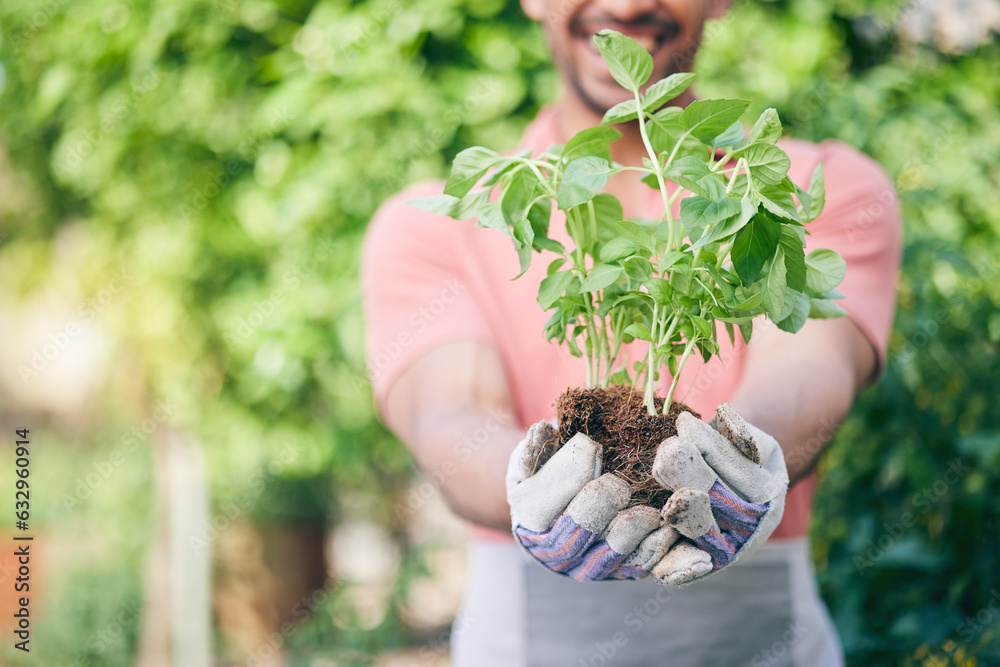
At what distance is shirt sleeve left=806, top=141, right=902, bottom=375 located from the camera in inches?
54.4

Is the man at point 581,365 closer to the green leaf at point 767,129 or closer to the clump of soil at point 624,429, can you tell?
the clump of soil at point 624,429

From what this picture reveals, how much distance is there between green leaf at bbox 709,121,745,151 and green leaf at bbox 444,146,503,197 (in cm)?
23

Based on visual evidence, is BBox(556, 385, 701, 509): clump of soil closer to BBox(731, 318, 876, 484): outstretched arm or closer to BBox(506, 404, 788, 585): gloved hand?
BBox(506, 404, 788, 585): gloved hand

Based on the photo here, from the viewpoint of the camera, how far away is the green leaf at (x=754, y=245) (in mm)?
790

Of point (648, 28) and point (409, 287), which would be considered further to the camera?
point (409, 287)

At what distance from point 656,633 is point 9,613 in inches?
180

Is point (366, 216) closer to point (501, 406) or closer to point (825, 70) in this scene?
point (501, 406)

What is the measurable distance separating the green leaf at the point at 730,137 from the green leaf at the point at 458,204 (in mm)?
249
